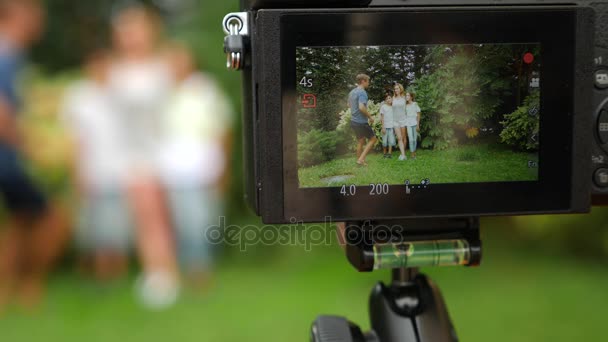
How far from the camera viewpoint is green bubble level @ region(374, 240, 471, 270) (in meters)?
0.96

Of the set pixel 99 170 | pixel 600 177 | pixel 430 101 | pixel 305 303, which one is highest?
pixel 430 101

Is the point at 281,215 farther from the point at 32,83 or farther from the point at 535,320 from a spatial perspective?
the point at 32,83

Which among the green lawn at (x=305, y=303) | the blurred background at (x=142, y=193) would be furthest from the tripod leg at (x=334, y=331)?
the blurred background at (x=142, y=193)

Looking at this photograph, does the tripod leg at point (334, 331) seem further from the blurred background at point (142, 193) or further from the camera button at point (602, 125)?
the blurred background at point (142, 193)

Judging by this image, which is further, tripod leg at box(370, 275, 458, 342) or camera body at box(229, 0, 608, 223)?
tripod leg at box(370, 275, 458, 342)

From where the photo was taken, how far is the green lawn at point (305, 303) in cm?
293

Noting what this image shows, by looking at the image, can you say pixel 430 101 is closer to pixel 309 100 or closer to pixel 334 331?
pixel 309 100

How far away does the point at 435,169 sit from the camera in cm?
90

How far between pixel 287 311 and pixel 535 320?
1.10 metres

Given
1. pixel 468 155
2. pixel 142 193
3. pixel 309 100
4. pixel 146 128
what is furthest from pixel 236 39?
pixel 142 193

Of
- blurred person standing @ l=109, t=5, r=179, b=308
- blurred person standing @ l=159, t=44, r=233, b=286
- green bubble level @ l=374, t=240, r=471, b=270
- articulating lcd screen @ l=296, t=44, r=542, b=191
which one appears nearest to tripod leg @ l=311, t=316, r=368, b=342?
green bubble level @ l=374, t=240, r=471, b=270

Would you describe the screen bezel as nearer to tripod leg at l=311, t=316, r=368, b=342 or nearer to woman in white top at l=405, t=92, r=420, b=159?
woman in white top at l=405, t=92, r=420, b=159

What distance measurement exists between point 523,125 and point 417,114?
15 cm

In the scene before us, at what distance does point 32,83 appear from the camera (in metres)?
3.72
